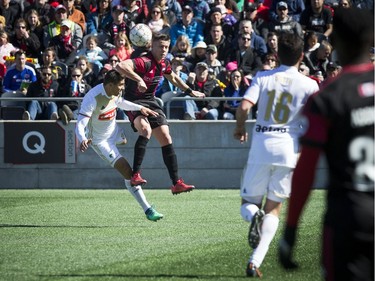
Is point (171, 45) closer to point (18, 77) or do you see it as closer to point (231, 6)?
point (231, 6)

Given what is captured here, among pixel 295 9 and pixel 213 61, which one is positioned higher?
pixel 295 9

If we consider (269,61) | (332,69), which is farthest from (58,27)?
(332,69)

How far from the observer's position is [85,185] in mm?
19438

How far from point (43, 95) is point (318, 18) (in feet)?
19.5

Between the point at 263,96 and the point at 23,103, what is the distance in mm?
12209

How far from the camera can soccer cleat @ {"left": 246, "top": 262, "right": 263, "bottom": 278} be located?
310 inches

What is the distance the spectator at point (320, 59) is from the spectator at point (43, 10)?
657 centimetres

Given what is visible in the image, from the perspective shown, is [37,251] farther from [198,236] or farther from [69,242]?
[198,236]

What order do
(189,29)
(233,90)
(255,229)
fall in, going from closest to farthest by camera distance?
(255,229) → (233,90) → (189,29)

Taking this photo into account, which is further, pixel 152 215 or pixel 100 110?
pixel 100 110

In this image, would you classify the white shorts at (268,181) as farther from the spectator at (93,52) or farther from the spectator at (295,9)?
the spectator at (295,9)

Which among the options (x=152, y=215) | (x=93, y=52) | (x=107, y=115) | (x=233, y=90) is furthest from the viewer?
(x=93, y=52)

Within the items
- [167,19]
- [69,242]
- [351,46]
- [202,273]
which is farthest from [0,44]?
[351,46]

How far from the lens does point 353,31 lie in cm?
459
